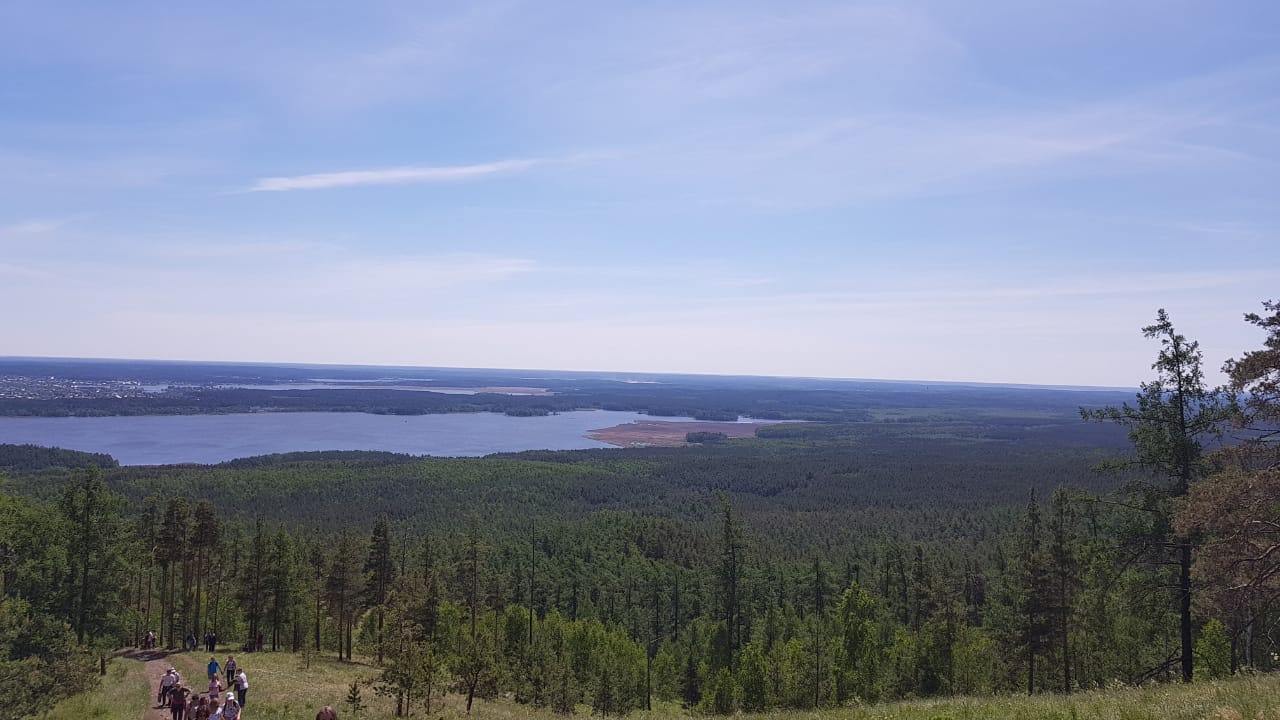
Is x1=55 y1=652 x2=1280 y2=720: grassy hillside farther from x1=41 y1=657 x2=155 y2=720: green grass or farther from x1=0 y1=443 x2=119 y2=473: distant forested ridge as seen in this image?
x1=0 y1=443 x2=119 y2=473: distant forested ridge

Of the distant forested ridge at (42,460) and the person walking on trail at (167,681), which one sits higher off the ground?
the person walking on trail at (167,681)

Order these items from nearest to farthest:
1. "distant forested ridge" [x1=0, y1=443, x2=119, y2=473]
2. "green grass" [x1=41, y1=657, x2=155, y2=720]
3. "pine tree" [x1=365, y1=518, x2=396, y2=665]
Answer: "green grass" [x1=41, y1=657, x2=155, y2=720] < "pine tree" [x1=365, y1=518, x2=396, y2=665] < "distant forested ridge" [x1=0, y1=443, x2=119, y2=473]

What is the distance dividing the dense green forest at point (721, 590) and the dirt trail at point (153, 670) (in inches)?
101

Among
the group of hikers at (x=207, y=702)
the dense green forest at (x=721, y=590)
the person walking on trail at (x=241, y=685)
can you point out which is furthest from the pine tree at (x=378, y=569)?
the person walking on trail at (x=241, y=685)

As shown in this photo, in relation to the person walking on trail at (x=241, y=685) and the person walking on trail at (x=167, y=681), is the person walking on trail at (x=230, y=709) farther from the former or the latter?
the person walking on trail at (x=167, y=681)

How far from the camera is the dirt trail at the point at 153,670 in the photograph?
27344 mm

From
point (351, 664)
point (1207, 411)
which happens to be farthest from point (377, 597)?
point (1207, 411)

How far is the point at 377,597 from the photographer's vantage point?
51.1 metres

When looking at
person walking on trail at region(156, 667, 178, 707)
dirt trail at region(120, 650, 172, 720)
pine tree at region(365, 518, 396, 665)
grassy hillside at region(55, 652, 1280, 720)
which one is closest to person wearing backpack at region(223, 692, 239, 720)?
grassy hillside at region(55, 652, 1280, 720)

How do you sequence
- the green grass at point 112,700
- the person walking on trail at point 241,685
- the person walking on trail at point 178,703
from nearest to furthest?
the person walking on trail at point 178,703, the green grass at point 112,700, the person walking on trail at point 241,685

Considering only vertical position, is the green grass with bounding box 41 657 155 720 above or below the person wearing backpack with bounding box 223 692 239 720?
below

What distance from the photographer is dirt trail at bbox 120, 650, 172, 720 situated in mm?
27344

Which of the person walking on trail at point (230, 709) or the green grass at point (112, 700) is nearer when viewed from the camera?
the person walking on trail at point (230, 709)

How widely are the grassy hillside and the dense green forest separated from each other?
5.12 feet
